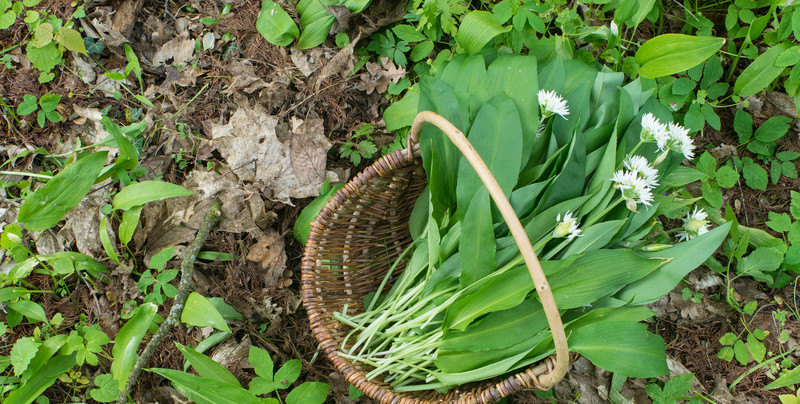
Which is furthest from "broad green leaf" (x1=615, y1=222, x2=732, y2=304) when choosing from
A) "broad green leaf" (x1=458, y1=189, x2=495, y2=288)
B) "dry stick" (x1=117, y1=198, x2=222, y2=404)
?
"dry stick" (x1=117, y1=198, x2=222, y2=404)

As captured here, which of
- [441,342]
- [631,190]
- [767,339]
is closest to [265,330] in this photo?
[441,342]

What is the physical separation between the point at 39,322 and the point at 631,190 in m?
1.81

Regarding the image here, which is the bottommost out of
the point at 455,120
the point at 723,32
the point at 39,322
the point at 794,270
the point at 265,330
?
the point at 794,270

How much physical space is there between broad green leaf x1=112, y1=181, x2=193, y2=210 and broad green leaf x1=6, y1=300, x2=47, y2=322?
38 cm

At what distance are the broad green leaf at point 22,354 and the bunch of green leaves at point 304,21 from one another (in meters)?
1.21

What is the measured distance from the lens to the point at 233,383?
4.46ft

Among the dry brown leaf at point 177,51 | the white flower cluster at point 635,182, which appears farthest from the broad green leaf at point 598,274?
the dry brown leaf at point 177,51

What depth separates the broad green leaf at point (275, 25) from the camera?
1.76 m

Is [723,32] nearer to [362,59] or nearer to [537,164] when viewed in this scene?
[537,164]

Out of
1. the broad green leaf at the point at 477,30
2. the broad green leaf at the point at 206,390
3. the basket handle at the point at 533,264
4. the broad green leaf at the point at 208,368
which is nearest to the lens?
the basket handle at the point at 533,264

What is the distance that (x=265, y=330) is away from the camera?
1.60m

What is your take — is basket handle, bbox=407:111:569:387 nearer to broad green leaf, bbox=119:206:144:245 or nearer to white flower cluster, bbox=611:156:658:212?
white flower cluster, bbox=611:156:658:212

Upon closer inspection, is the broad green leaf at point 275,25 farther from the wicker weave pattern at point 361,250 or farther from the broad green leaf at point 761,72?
the broad green leaf at point 761,72

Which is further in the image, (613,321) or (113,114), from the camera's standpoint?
(113,114)
